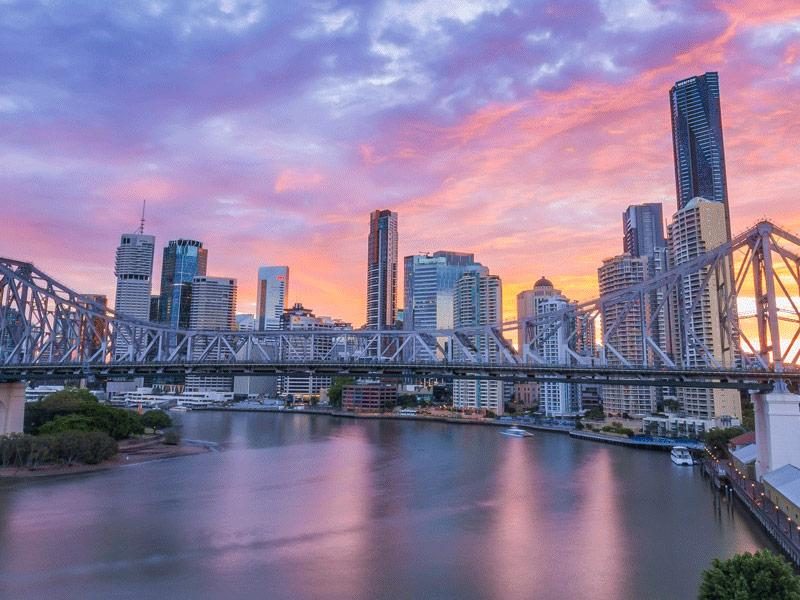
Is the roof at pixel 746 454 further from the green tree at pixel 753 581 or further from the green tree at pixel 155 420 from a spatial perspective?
the green tree at pixel 155 420

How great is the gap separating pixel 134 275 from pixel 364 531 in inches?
7606

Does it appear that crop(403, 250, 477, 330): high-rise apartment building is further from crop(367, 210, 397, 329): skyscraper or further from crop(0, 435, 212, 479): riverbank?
crop(0, 435, 212, 479): riverbank

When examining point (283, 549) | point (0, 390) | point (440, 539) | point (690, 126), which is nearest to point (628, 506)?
point (440, 539)

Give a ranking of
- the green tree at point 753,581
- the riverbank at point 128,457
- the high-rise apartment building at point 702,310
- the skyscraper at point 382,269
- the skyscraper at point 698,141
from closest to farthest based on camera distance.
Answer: the green tree at point 753,581 → the riverbank at point 128,457 → the high-rise apartment building at point 702,310 → the skyscraper at point 698,141 → the skyscraper at point 382,269

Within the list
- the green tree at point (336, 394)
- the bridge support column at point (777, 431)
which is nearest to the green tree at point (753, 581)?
the bridge support column at point (777, 431)

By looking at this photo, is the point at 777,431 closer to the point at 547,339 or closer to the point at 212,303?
the point at 547,339

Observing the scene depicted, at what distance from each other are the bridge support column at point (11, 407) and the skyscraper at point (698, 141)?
427ft

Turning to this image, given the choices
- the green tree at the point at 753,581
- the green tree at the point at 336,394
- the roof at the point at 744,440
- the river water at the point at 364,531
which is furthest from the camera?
the green tree at the point at 336,394

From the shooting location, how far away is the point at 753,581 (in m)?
10.5

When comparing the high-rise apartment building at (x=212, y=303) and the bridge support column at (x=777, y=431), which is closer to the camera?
the bridge support column at (x=777, y=431)

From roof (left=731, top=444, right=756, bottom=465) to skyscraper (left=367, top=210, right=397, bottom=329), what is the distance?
464ft

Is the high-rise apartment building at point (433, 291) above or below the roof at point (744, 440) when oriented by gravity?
above

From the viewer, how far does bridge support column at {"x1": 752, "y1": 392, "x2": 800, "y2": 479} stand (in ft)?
81.6

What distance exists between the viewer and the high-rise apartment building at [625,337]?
227 ft
